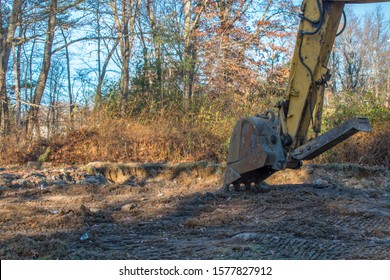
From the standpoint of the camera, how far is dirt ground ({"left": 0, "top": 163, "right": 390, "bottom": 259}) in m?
3.58

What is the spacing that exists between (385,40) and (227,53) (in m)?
13.3

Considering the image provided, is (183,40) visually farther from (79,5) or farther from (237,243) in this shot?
(237,243)

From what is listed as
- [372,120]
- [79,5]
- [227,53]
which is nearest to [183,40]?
[227,53]

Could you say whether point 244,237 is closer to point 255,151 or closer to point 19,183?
point 255,151

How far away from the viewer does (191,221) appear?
4.78m

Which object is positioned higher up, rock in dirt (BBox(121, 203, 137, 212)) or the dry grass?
the dry grass

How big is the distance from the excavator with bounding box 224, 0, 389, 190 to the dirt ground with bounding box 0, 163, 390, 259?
1.96 feet

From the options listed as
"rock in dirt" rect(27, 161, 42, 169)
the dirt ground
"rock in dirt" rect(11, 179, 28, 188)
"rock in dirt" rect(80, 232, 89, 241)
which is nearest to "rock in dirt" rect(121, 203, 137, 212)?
the dirt ground

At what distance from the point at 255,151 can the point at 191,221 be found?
1429 mm

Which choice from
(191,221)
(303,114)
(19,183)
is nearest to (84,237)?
(191,221)

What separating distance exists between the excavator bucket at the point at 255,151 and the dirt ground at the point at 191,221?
0.29 metres

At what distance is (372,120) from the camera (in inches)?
432

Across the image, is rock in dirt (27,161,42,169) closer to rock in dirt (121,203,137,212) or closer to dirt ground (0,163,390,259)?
dirt ground (0,163,390,259)

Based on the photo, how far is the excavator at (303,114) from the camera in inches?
202
